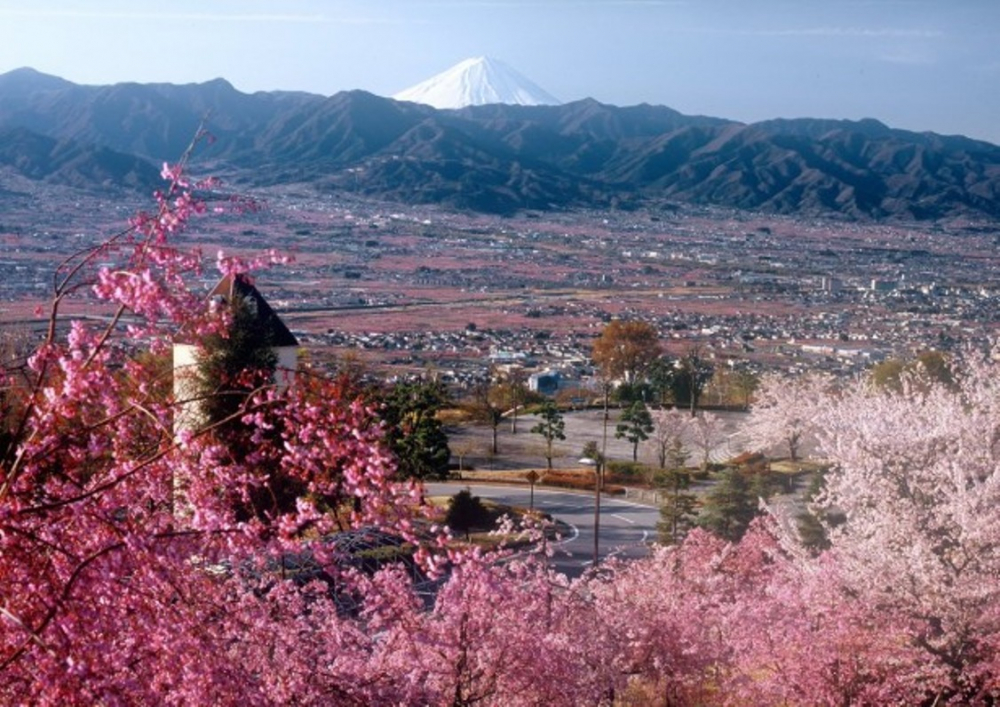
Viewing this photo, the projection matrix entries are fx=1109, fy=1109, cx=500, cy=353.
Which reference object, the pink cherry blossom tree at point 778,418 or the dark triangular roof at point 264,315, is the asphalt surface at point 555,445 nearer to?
the pink cherry blossom tree at point 778,418

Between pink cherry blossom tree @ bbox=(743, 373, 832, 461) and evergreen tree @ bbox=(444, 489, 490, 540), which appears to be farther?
pink cherry blossom tree @ bbox=(743, 373, 832, 461)

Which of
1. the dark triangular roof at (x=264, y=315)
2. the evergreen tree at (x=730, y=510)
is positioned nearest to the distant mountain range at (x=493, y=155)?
the dark triangular roof at (x=264, y=315)

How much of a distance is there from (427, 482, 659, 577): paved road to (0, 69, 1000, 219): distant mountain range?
71158mm

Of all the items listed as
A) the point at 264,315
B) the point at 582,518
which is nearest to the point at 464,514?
the point at 582,518

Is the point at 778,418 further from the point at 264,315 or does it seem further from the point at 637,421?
the point at 264,315

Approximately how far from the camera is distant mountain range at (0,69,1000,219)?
9800cm

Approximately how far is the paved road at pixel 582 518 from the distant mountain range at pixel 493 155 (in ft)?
233

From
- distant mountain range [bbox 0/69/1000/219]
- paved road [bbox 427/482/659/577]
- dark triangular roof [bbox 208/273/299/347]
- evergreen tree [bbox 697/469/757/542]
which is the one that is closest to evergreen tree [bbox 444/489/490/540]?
paved road [bbox 427/482/659/577]

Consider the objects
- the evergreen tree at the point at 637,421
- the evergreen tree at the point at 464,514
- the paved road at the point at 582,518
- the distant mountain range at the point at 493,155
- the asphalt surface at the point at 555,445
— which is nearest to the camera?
the paved road at the point at 582,518

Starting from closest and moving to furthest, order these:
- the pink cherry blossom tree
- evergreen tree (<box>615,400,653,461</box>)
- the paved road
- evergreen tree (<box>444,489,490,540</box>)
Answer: the paved road
evergreen tree (<box>444,489,490,540</box>)
the pink cherry blossom tree
evergreen tree (<box>615,400,653,461</box>)

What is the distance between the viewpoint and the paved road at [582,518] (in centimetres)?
1500

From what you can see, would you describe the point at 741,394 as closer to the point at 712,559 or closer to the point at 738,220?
the point at 712,559

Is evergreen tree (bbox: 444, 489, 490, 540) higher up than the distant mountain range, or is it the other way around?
the distant mountain range

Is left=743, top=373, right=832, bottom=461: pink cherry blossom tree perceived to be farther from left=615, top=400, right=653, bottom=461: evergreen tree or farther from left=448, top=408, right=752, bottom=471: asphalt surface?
left=615, top=400, right=653, bottom=461: evergreen tree
